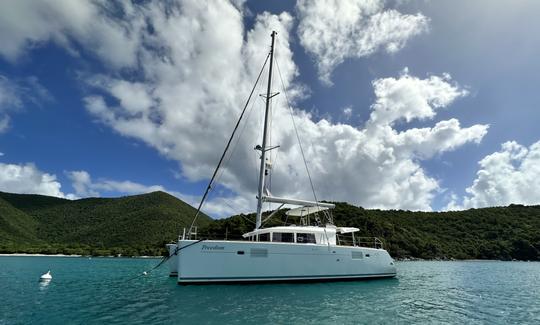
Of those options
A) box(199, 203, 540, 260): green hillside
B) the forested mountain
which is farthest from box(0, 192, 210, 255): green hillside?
box(199, 203, 540, 260): green hillside

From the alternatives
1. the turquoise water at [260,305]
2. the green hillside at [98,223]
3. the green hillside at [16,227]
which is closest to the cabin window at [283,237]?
the turquoise water at [260,305]

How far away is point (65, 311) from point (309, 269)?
41.3ft

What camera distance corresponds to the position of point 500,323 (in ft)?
36.5

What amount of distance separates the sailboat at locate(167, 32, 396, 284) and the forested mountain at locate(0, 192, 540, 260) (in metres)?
44.0

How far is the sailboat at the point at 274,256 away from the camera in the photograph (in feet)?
55.3

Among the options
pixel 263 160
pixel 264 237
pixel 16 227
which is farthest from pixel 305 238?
pixel 16 227

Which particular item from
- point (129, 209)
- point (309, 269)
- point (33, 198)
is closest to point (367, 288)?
point (309, 269)

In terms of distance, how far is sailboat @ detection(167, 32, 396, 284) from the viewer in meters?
16.8

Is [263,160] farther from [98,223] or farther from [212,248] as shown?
[98,223]

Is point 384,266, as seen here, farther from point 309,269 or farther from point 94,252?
point 94,252

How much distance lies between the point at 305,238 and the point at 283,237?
153 cm

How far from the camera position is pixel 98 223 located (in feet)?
320

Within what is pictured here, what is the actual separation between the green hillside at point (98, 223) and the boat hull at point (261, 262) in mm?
64385

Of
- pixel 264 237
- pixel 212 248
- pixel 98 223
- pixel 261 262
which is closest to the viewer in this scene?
pixel 212 248
